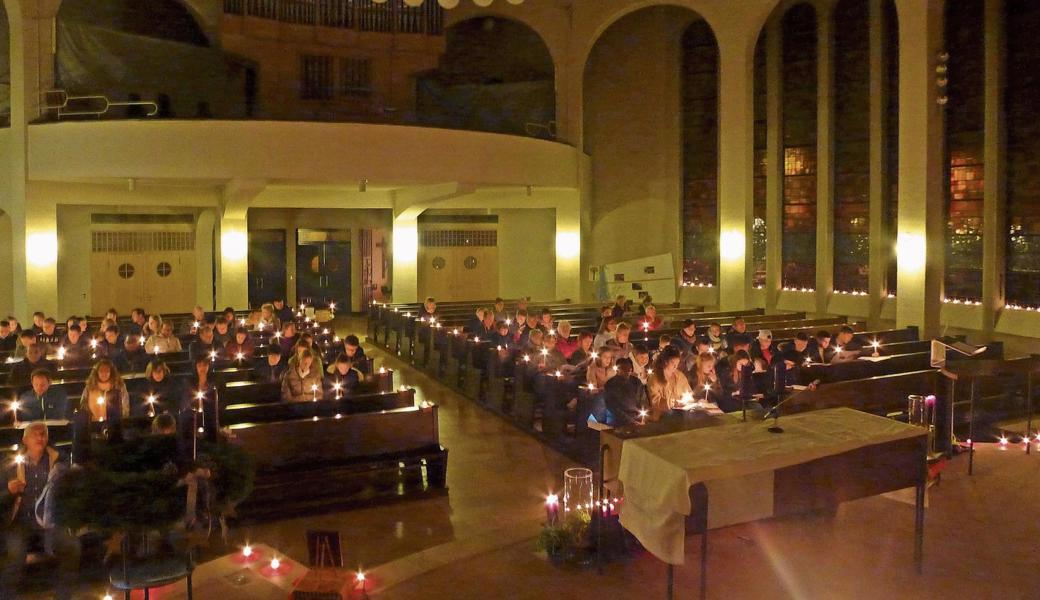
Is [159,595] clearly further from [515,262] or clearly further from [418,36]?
[515,262]

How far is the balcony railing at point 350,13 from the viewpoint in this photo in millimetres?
18516

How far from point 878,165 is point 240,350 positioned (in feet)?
40.0

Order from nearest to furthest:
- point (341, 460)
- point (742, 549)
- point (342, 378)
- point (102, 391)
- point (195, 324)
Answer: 1. point (742, 549)
2. point (102, 391)
3. point (341, 460)
4. point (342, 378)
5. point (195, 324)

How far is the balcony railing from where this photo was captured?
18.5m

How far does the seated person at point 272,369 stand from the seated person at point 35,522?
3.45m

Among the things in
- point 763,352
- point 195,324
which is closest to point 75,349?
point 195,324

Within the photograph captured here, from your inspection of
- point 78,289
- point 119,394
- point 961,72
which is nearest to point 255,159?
point 78,289

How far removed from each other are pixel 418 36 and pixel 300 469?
46.1ft

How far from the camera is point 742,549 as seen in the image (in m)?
6.52

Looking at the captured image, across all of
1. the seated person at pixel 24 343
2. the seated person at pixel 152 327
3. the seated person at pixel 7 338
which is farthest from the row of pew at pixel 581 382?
the seated person at pixel 7 338

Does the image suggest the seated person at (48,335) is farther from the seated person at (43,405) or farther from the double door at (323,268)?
the double door at (323,268)

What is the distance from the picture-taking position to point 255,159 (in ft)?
51.7

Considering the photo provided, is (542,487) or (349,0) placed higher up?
(349,0)

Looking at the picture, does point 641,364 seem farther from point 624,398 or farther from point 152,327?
point 152,327
